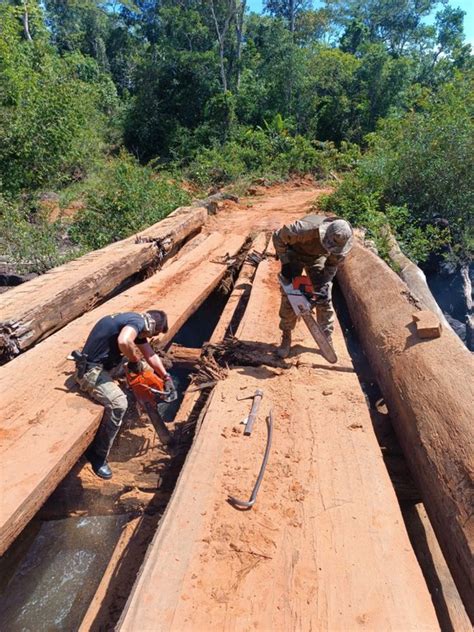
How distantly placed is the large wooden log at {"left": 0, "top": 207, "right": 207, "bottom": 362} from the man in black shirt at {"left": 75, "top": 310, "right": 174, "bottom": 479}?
972 millimetres

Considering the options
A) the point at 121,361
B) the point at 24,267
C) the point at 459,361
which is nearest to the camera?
the point at 459,361

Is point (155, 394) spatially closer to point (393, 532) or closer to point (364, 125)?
point (393, 532)

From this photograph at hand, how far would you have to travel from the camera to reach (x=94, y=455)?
3.04 m

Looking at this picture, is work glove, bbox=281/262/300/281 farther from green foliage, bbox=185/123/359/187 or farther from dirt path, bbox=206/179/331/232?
green foliage, bbox=185/123/359/187

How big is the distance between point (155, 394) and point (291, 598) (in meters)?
1.68

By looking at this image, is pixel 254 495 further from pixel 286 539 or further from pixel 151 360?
→ pixel 151 360

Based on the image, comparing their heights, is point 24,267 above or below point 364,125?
below

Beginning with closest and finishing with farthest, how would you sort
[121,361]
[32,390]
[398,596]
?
[398,596], [32,390], [121,361]

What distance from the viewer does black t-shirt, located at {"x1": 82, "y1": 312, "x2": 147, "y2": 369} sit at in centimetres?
309

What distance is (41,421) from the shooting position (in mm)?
2727

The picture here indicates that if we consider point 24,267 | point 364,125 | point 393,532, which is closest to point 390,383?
point 393,532

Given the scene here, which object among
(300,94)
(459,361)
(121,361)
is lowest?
(121,361)

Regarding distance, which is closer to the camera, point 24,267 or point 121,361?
point 121,361

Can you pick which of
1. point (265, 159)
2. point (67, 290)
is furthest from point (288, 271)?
point (265, 159)
